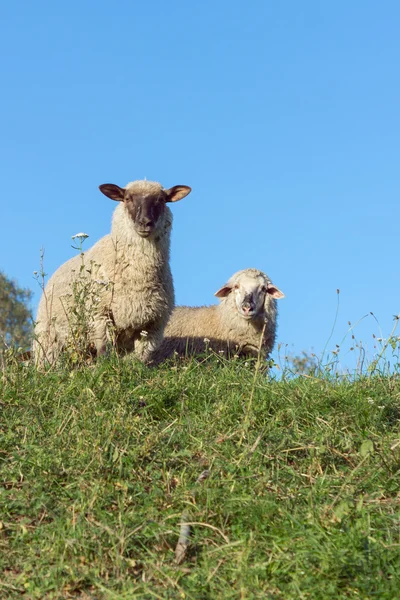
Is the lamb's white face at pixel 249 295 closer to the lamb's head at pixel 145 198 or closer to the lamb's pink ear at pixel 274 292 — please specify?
the lamb's pink ear at pixel 274 292

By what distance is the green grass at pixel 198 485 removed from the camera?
414 cm

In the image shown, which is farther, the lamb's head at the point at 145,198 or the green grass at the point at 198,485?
the lamb's head at the point at 145,198

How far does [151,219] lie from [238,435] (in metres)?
4.75

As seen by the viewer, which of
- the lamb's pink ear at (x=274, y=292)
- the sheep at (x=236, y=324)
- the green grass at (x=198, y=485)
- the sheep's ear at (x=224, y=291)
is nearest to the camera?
the green grass at (x=198, y=485)

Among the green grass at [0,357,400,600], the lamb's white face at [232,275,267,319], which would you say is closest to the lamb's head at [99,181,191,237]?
the lamb's white face at [232,275,267,319]

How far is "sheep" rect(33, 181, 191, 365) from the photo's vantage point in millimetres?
9258

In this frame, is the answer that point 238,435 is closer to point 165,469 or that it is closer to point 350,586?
point 165,469

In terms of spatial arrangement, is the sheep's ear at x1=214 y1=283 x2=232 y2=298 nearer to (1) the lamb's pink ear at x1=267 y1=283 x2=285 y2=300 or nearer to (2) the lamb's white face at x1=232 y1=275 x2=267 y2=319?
(2) the lamb's white face at x1=232 y1=275 x2=267 y2=319

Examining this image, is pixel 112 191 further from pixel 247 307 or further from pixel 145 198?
pixel 247 307

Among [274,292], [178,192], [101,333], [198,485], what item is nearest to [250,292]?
[274,292]

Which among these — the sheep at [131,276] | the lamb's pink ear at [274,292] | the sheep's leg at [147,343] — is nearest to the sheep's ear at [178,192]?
the sheep at [131,276]

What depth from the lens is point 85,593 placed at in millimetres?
4203

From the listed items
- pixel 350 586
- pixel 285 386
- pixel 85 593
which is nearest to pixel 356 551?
Result: pixel 350 586

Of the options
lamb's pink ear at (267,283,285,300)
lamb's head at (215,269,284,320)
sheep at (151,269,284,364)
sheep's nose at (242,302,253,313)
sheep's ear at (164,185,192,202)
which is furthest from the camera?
lamb's pink ear at (267,283,285,300)
